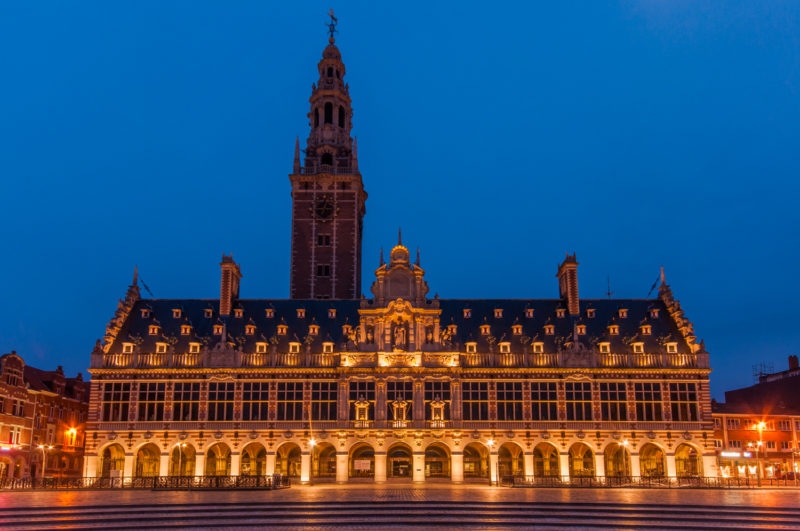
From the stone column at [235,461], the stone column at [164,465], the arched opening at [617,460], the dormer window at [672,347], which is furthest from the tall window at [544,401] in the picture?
the stone column at [164,465]

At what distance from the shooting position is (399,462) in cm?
6153

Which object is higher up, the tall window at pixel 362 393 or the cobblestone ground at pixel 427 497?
the tall window at pixel 362 393

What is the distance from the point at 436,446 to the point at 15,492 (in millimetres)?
30944

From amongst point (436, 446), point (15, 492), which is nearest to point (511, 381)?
point (436, 446)

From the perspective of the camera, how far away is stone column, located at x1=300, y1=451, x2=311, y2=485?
58.3m

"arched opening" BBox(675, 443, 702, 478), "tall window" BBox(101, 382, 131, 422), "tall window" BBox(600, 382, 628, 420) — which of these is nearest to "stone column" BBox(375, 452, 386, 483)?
"tall window" BBox(600, 382, 628, 420)

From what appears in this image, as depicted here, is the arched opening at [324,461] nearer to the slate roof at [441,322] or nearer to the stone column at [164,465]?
the slate roof at [441,322]

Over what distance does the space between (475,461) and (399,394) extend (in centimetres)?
866

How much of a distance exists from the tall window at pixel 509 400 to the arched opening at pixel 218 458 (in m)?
22.5

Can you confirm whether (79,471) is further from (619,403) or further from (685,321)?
(685,321)

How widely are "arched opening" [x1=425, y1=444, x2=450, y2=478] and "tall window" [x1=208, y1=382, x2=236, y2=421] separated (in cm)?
1644

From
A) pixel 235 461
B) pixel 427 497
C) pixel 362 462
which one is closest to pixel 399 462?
pixel 362 462

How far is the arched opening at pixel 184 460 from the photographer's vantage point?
60875 millimetres

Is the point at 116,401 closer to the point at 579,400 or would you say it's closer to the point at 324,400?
the point at 324,400
